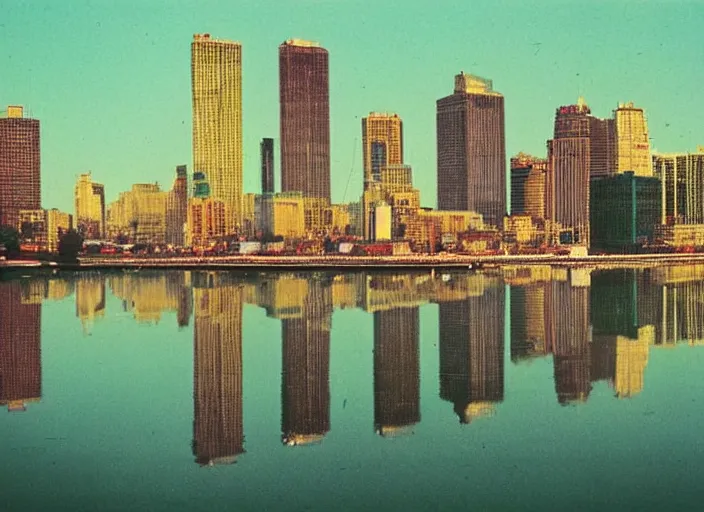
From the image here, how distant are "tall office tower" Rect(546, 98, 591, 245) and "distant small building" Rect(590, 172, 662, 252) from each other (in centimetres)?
176

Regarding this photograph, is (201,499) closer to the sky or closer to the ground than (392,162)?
closer to the ground

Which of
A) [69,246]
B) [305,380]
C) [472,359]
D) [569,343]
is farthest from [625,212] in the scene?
[305,380]

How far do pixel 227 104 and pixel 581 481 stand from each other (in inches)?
2787

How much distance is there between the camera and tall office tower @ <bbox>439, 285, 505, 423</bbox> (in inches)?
314

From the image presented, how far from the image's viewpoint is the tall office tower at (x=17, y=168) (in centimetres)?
6066

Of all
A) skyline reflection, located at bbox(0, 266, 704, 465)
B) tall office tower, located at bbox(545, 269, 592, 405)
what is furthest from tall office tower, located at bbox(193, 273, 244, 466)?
tall office tower, located at bbox(545, 269, 592, 405)

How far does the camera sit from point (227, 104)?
7381 cm

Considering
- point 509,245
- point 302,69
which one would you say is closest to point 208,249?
point 302,69

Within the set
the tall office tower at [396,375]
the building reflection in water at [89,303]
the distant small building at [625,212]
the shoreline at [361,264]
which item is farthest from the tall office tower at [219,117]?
the tall office tower at [396,375]

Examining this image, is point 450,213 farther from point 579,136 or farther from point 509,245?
point 579,136

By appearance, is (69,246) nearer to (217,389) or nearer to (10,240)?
(10,240)

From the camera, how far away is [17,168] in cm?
6206

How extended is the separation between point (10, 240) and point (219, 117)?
81.0 feet

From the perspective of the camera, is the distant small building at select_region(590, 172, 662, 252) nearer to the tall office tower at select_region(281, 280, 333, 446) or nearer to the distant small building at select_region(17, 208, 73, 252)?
the distant small building at select_region(17, 208, 73, 252)
